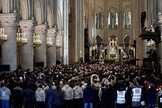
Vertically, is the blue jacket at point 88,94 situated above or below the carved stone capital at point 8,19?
below

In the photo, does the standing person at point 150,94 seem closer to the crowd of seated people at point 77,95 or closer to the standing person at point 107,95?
the crowd of seated people at point 77,95

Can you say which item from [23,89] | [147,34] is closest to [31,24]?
[147,34]

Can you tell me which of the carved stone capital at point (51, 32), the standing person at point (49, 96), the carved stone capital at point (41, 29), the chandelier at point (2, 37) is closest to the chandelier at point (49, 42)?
the carved stone capital at point (51, 32)

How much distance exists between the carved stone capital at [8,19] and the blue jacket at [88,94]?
15470mm

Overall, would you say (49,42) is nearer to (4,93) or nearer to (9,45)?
(9,45)

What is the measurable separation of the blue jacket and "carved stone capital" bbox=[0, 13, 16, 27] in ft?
50.8

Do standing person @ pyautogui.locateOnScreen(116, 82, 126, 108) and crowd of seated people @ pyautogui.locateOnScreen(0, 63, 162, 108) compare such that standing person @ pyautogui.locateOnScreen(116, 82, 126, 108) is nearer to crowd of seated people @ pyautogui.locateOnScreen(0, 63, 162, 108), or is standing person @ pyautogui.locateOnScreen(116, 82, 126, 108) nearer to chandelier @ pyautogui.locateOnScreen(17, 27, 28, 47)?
crowd of seated people @ pyautogui.locateOnScreen(0, 63, 162, 108)

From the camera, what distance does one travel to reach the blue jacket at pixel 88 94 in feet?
57.6

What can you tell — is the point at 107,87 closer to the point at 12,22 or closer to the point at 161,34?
the point at 12,22

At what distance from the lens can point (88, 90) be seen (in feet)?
57.6

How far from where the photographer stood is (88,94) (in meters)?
17.6

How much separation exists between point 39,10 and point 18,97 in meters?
25.2

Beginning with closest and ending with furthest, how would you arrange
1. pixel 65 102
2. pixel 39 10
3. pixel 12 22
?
pixel 65 102
pixel 12 22
pixel 39 10

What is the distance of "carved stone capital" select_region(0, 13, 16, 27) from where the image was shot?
31.3m
